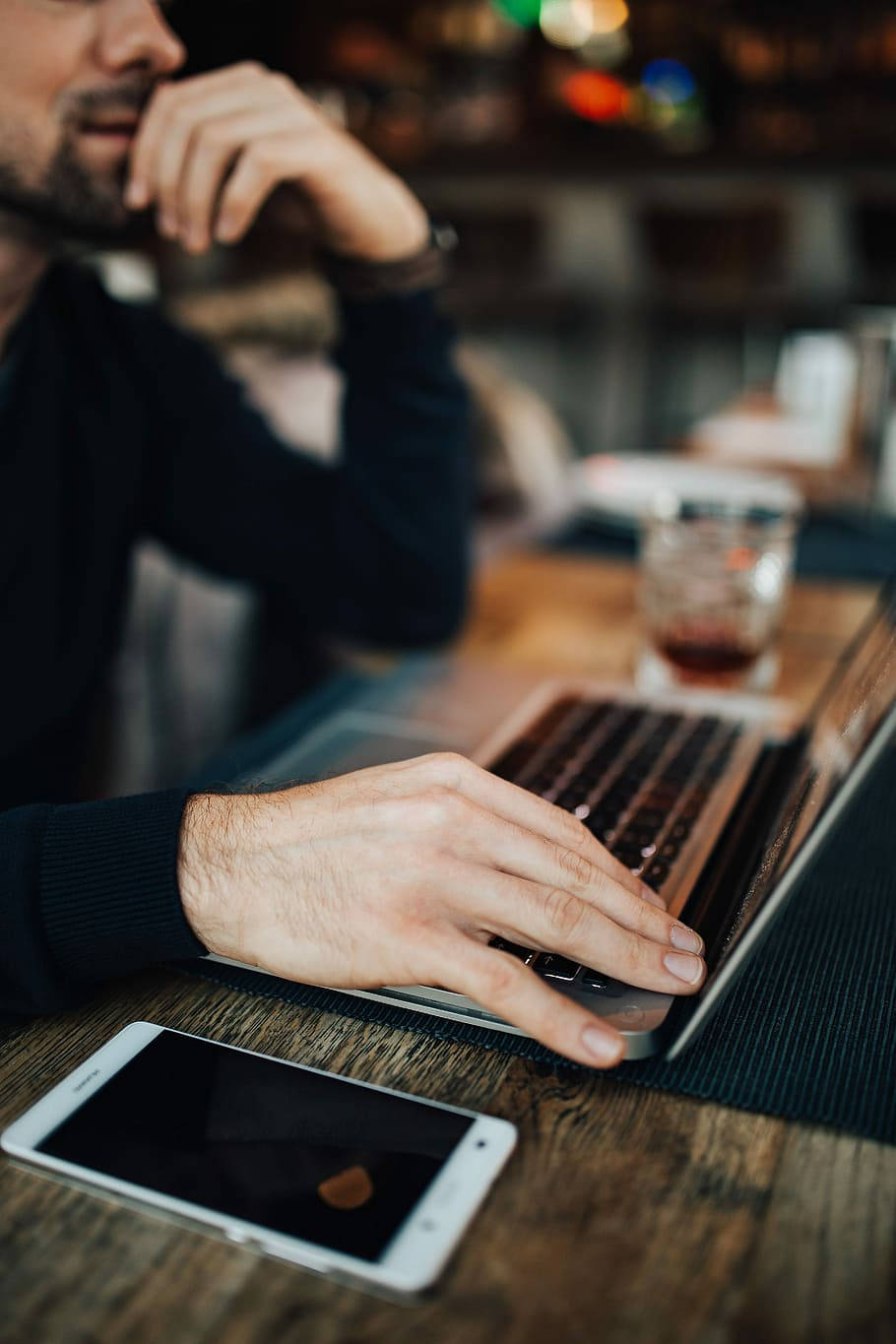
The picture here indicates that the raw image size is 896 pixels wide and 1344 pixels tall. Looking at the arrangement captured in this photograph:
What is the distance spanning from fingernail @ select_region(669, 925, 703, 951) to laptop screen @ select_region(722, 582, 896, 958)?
16mm

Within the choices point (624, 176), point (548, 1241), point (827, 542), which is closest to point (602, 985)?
point (548, 1241)

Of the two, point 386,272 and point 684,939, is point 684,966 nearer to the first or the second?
point 684,939

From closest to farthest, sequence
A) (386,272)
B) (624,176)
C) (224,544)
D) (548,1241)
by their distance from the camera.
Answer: (548,1241) < (386,272) < (224,544) < (624,176)

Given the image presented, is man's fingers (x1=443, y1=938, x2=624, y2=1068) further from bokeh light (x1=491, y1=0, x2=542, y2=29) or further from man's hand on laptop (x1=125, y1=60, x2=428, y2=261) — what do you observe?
bokeh light (x1=491, y1=0, x2=542, y2=29)

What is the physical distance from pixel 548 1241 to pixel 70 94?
0.90m

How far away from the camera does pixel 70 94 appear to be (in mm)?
895

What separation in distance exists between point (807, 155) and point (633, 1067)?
4.41 m

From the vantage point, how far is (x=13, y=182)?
2.96ft

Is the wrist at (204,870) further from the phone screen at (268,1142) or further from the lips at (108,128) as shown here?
the lips at (108,128)

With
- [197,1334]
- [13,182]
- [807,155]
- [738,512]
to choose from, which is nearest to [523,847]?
[197,1334]

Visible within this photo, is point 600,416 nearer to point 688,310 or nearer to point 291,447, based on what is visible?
point 688,310

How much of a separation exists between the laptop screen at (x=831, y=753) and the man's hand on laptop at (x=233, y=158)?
61 centimetres

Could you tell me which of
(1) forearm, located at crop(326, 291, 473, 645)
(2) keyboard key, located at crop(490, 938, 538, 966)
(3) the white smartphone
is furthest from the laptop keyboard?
(1) forearm, located at crop(326, 291, 473, 645)

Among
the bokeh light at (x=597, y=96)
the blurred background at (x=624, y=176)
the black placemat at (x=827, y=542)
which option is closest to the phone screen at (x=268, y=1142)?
the black placemat at (x=827, y=542)
